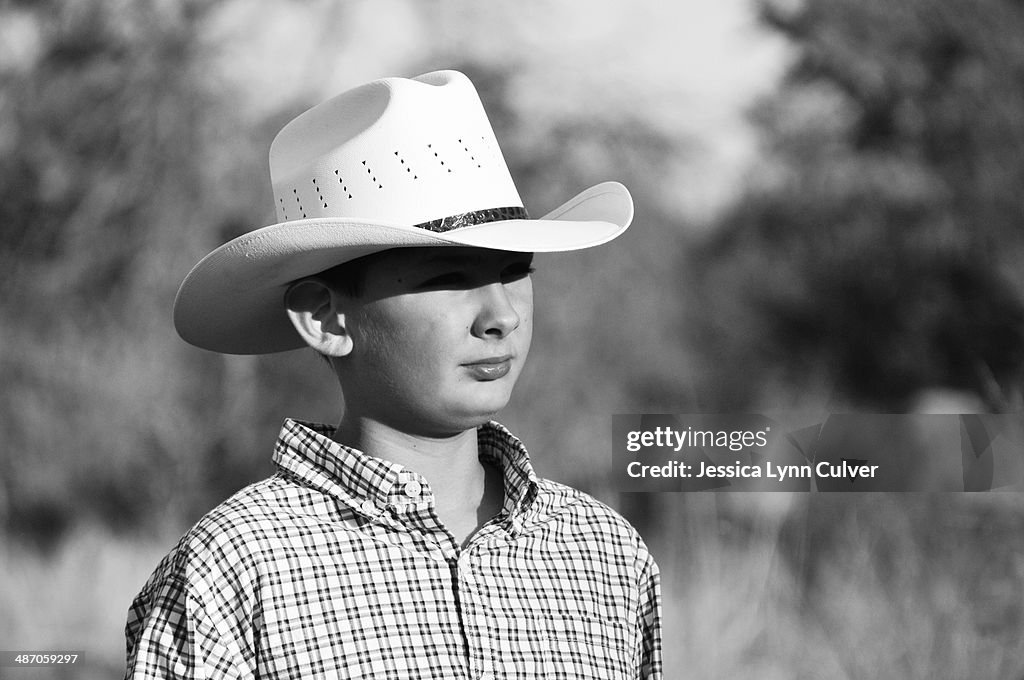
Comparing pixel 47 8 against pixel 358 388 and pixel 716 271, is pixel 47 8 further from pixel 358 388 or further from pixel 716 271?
pixel 358 388

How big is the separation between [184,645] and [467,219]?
445mm

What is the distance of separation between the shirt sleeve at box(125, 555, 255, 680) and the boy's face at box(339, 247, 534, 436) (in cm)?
25

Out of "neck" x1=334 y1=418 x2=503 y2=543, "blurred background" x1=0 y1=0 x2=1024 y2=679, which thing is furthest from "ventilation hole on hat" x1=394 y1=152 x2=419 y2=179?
"blurred background" x1=0 y1=0 x2=1024 y2=679

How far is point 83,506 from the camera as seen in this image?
106 inches

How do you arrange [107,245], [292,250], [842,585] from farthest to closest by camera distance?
1. [107,245]
2. [842,585]
3. [292,250]

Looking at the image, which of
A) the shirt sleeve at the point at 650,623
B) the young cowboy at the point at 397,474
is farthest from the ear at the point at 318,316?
the shirt sleeve at the point at 650,623

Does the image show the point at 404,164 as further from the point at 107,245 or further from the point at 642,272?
the point at 107,245

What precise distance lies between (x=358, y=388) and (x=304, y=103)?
1.71 meters

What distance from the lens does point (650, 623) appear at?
1.26 meters

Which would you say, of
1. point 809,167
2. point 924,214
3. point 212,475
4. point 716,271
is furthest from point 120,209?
point 924,214

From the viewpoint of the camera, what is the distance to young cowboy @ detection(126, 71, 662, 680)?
1.04 metres

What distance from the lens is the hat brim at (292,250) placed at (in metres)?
1.07

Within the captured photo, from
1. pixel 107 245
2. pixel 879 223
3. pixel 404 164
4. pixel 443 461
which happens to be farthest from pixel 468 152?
pixel 107 245

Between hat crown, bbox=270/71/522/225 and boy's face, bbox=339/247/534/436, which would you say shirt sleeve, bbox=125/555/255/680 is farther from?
hat crown, bbox=270/71/522/225
